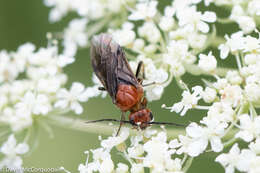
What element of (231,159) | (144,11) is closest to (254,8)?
(144,11)

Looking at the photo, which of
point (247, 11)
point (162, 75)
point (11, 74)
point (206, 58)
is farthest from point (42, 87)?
point (247, 11)

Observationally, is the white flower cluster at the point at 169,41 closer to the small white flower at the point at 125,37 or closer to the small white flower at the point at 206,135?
the small white flower at the point at 125,37

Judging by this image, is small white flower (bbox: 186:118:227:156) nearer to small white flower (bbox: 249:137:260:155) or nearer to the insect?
small white flower (bbox: 249:137:260:155)

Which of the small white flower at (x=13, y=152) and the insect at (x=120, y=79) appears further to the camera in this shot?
the small white flower at (x=13, y=152)

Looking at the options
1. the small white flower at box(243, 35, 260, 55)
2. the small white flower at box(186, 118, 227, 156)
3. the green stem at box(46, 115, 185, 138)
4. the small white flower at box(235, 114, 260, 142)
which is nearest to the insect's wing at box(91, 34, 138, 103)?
the green stem at box(46, 115, 185, 138)

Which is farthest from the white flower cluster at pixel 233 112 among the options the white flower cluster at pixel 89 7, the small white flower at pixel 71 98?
the white flower cluster at pixel 89 7
